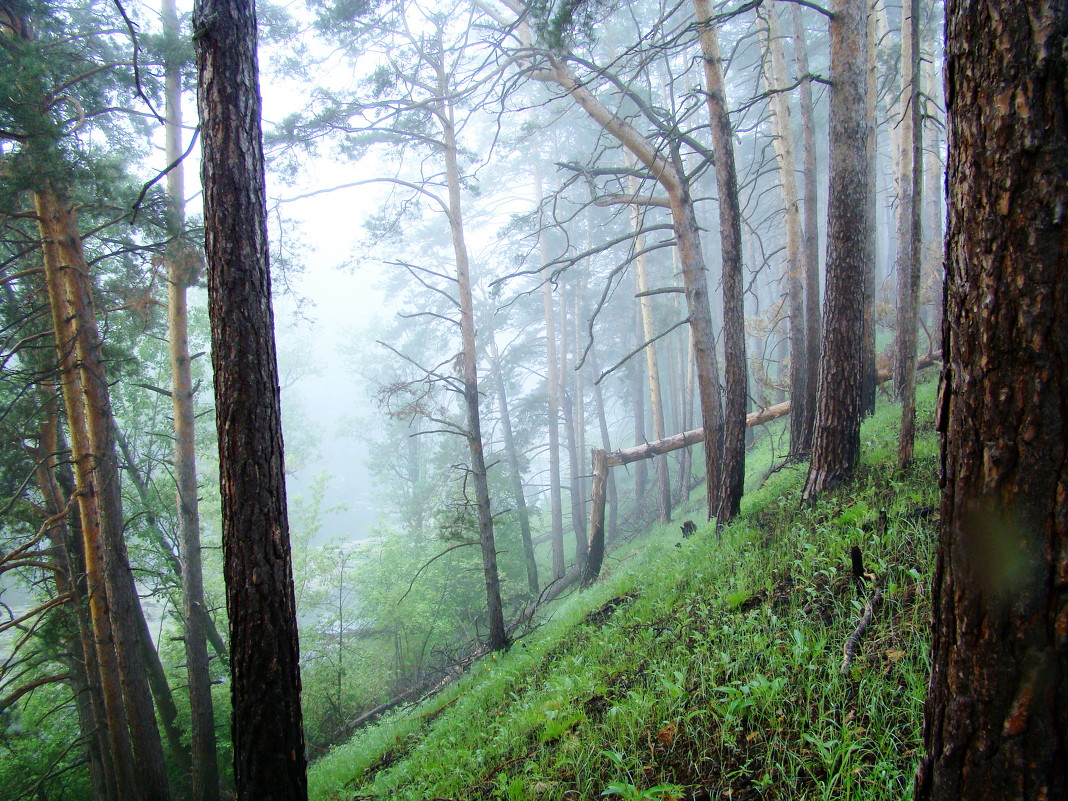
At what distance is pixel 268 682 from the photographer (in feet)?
11.6

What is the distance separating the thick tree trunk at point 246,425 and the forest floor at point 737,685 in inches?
58.6

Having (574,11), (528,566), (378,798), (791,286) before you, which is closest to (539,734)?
(378,798)

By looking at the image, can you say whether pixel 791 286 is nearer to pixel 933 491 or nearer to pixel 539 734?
pixel 933 491

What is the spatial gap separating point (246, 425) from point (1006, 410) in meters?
3.78

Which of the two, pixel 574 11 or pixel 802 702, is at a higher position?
pixel 574 11

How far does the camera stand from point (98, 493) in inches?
290

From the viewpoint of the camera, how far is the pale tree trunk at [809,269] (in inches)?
374

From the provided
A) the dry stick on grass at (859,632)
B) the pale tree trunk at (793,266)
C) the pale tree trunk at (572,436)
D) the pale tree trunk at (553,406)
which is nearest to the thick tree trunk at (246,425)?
the dry stick on grass at (859,632)

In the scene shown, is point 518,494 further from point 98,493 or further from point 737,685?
point 737,685

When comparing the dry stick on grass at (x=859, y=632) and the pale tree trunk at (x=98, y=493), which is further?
the pale tree trunk at (x=98, y=493)

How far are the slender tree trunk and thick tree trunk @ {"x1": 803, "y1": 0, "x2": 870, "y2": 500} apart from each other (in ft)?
3.84

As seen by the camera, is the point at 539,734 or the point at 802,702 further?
the point at 539,734

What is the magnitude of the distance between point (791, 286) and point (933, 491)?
22.8 feet

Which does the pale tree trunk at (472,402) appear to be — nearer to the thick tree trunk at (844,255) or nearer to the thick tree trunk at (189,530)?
the thick tree trunk at (189,530)
